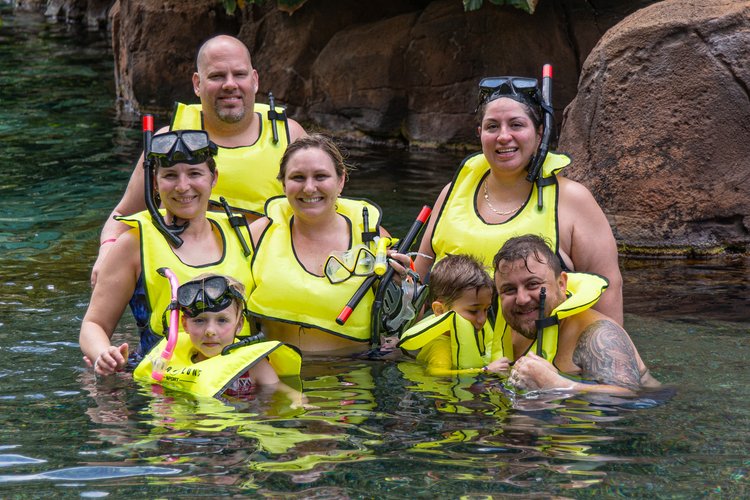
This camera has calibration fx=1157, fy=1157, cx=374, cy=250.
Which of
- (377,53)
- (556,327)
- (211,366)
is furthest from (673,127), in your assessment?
(211,366)

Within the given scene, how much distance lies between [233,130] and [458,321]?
83.3 inches

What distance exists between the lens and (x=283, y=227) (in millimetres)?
6559

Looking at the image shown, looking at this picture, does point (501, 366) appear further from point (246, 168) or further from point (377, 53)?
point (377, 53)

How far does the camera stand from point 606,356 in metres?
5.67

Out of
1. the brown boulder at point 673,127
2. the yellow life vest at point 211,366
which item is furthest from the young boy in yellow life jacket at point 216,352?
the brown boulder at point 673,127

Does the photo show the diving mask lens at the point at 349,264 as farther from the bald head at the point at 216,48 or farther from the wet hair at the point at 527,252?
the bald head at the point at 216,48

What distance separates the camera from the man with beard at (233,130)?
7160 mm

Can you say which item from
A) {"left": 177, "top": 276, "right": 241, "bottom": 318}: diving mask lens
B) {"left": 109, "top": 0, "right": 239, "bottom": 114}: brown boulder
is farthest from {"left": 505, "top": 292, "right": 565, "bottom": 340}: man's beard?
{"left": 109, "top": 0, "right": 239, "bottom": 114}: brown boulder

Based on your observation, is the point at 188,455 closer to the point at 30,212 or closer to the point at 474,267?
the point at 474,267

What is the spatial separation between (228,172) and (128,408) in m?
2.02

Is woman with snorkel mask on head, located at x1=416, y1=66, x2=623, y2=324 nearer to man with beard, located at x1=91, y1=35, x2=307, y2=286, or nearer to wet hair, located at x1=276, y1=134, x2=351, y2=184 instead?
wet hair, located at x1=276, y1=134, x2=351, y2=184

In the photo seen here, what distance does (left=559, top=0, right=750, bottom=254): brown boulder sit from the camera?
31.1ft

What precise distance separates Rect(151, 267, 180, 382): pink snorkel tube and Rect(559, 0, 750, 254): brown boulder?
16.6 ft

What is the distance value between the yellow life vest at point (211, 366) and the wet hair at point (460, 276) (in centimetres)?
89
